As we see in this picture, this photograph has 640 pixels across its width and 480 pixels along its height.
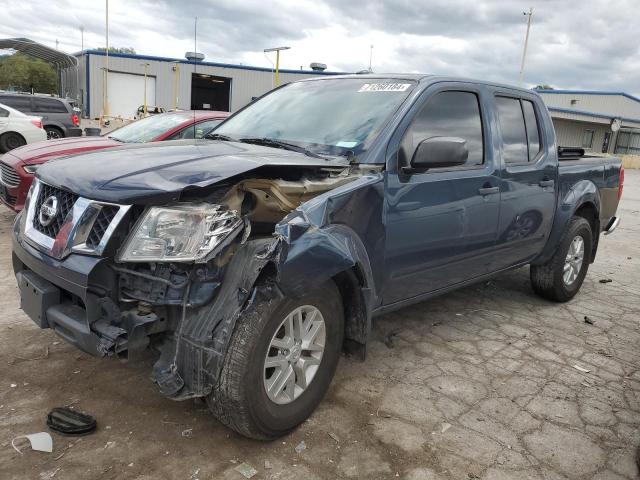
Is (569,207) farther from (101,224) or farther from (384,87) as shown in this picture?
(101,224)

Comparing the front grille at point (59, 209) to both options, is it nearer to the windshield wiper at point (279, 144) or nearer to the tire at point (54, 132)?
the windshield wiper at point (279, 144)

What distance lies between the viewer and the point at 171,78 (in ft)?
128

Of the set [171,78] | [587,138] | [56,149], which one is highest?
[171,78]

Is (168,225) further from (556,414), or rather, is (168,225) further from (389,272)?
(556,414)

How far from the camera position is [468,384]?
345 centimetres

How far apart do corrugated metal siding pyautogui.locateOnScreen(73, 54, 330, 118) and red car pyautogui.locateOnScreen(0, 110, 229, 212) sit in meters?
28.1

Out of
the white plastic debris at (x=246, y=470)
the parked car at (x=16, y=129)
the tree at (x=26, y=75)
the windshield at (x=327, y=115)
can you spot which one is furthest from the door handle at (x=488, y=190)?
the tree at (x=26, y=75)

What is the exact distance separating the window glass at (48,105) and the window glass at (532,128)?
15760 millimetres

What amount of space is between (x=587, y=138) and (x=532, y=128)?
40.5 meters

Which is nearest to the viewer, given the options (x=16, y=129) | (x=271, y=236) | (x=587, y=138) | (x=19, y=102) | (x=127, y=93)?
(x=271, y=236)

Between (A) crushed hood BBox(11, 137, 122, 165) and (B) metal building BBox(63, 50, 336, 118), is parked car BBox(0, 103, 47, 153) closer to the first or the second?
(A) crushed hood BBox(11, 137, 122, 165)

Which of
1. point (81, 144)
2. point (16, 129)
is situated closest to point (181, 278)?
point (81, 144)

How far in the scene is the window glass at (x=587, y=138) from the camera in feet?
131

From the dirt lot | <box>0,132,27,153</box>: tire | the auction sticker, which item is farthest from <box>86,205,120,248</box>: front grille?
<box>0,132,27,153</box>: tire
